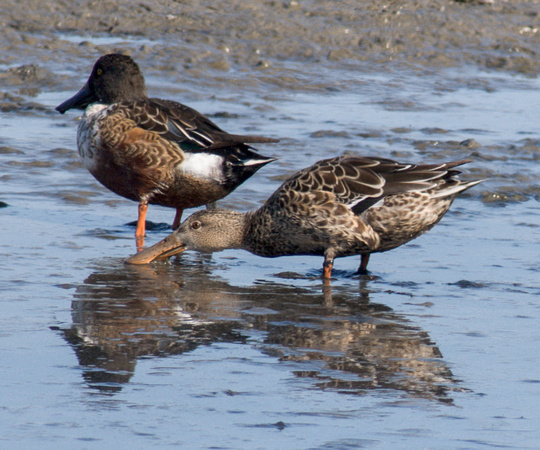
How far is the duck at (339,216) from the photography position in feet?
21.8

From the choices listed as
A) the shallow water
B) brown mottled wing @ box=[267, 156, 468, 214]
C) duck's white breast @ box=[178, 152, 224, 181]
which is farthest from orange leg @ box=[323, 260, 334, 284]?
duck's white breast @ box=[178, 152, 224, 181]

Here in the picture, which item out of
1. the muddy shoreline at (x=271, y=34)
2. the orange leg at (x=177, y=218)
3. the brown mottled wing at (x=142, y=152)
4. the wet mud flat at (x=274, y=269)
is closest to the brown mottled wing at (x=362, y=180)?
the wet mud flat at (x=274, y=269)

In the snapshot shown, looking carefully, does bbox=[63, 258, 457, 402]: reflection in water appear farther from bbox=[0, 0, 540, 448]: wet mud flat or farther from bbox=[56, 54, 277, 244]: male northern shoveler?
bbox=[56, 54, 277, 244]: male northern shoveler

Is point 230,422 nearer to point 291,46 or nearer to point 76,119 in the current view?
point 76,119

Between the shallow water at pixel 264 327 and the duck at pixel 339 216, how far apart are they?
198 millimetres

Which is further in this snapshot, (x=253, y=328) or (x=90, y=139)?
(x=90, y=139)

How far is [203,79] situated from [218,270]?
6412 millimetres

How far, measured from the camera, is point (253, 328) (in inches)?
212

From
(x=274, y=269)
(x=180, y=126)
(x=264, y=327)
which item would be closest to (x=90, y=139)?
(x=180, y=126)

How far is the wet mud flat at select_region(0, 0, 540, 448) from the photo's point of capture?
4.11 meters

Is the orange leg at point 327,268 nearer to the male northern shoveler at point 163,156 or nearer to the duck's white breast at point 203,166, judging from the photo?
the male northern shoveler at point 163,156

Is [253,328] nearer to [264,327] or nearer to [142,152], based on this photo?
[264,327]

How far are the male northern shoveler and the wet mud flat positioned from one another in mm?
374

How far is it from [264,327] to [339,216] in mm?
1484
